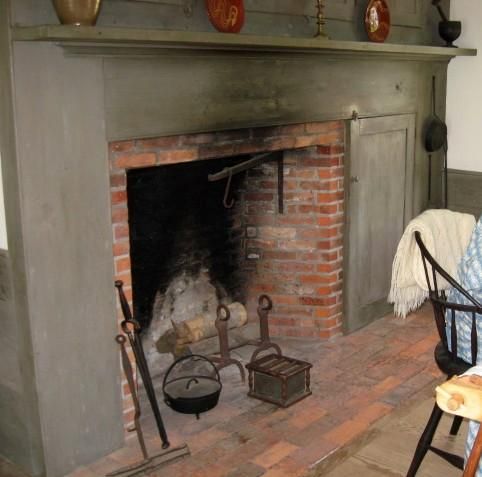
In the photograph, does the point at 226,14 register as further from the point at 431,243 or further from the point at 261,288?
the point at 261,288

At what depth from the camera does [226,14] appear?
9.23 ft

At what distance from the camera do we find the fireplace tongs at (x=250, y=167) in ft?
10.7

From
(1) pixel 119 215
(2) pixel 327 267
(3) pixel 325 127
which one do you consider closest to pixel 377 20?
(3) pixel 325 127

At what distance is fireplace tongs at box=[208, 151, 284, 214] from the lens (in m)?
3.26

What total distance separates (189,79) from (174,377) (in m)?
1.47

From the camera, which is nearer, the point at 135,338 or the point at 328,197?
the point at 135,338

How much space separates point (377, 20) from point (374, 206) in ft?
3.32

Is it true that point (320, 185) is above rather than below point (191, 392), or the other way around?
above

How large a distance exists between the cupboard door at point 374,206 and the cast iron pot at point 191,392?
113 centimetres

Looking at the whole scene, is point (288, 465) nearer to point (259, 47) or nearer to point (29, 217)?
point (29, 217)

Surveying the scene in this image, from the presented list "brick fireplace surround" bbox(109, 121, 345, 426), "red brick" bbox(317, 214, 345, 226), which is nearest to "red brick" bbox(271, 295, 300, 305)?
"brick fireplace surround" bbox(109, 121, 345, 426)

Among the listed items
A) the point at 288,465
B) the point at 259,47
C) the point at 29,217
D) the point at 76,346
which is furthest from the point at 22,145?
the point at 288,465

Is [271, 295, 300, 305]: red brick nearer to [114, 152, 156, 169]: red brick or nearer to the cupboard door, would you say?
the cupboard door

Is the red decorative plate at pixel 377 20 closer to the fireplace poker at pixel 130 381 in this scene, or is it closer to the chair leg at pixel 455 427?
the chair leg at pixel 455 427
